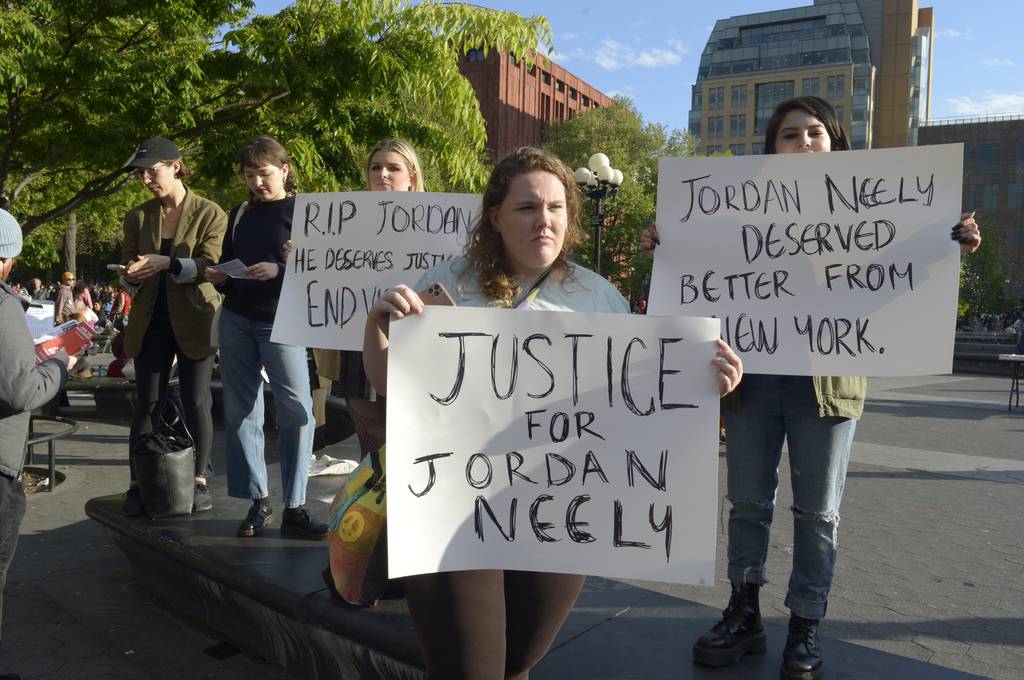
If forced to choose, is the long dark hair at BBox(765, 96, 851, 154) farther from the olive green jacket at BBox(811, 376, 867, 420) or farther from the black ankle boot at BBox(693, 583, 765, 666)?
the black ankle boot at BBox(693, 583, 765, 666)

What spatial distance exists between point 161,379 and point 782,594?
330 cm

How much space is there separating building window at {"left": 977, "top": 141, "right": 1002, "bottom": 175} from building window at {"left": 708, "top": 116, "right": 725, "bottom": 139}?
31430 mm

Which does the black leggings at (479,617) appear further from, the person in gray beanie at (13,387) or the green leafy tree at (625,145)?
the green leafy tree at (625,145)

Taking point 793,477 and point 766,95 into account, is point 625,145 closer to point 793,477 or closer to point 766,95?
point 793,477

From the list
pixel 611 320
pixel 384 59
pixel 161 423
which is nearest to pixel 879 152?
pixel 611 320

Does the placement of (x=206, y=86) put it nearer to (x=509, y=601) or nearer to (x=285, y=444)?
(x=285, y=444)

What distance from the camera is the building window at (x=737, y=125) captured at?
99875 millimetres

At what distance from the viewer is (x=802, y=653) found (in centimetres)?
237

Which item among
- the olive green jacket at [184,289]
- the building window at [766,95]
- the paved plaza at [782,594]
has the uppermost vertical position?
the building window at [766,95]

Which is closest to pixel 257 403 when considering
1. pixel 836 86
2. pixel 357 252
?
pixel 357 252

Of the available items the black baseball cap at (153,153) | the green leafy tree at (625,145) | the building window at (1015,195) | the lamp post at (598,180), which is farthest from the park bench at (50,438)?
the building window at (1015,195)

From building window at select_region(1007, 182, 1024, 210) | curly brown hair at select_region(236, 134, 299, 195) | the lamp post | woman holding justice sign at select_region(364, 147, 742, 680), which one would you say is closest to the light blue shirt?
woman holding justice sign at select_region(364, 147, 742, 680)

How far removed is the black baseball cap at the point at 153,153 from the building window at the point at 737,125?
103491 mm

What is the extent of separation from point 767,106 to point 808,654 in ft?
340
